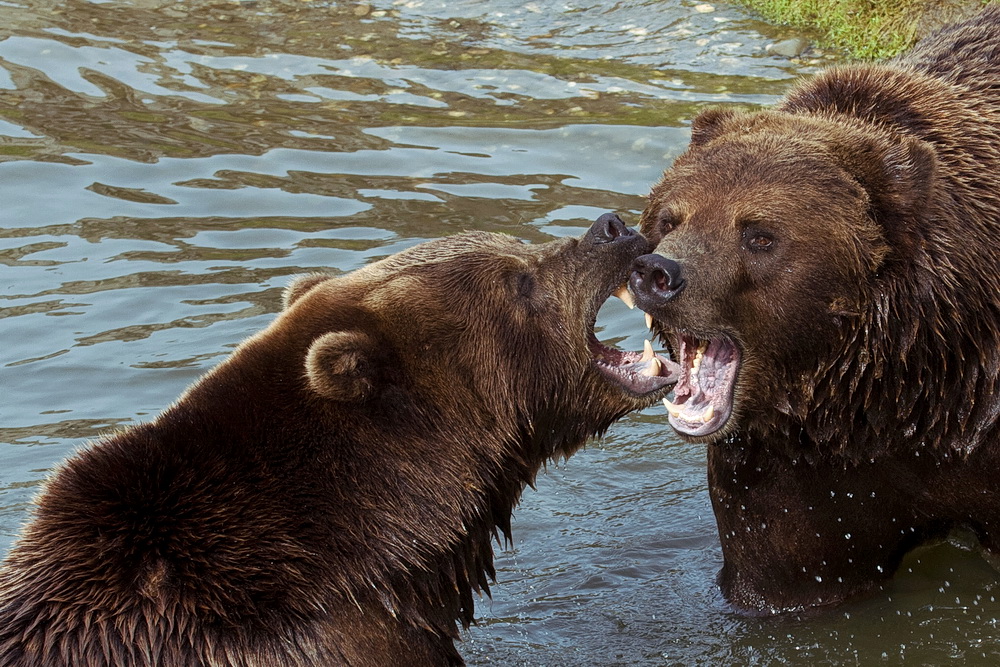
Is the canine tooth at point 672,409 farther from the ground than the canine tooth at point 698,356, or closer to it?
closer to it

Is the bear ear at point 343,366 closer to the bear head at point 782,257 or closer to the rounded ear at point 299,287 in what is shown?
the rounded ear at point 299,287

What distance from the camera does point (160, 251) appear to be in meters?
11.0

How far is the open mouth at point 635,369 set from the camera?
5844 mm

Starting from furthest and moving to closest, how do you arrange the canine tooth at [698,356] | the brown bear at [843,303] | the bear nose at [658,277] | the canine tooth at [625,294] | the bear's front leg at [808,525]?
the bear's front leg at [808,525] → the canine tooth at [698,356] → the canine tooth at [625,294] → the brown bear at [843,303] → the bear nose at [658,277]

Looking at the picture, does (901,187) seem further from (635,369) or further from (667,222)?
(635,369)

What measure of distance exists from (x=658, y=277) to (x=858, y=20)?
10.8 metres

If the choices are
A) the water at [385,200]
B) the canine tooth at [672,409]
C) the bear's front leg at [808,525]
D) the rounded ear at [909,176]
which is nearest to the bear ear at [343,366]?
the canine tooth at [672,409]

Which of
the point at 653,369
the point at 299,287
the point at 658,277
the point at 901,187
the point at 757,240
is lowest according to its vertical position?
the point at 653,369

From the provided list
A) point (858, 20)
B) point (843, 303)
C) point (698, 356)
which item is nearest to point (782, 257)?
point (843, 303)

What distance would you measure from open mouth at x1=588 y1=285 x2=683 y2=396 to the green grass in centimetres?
947

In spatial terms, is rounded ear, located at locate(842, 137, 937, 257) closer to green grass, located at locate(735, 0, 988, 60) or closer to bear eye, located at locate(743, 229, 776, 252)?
bear eye, located at locate(743, 229, 776, 252)

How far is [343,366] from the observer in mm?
5070

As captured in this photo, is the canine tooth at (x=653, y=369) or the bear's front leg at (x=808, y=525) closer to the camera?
the canine tooth at (x=653, y=369)

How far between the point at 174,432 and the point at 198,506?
12.9 inches
